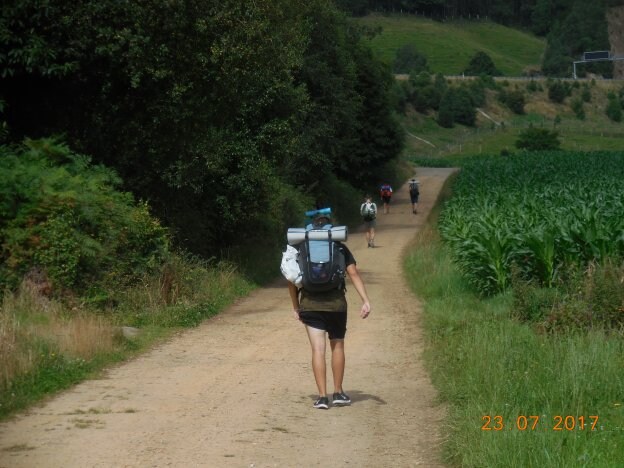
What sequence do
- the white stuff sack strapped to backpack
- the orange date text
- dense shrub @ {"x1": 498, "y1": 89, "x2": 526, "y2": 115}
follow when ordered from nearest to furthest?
the orange date text, the white stuff sack strapped to backpack, dense shrub @ {"x1": 498, "y1": 89, "x2": 526, "y2": 115}

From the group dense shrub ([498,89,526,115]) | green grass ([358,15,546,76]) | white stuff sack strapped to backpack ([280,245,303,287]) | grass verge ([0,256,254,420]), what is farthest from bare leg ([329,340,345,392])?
green grass ([358,15,546,76])

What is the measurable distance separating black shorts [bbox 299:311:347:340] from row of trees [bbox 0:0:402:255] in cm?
1016

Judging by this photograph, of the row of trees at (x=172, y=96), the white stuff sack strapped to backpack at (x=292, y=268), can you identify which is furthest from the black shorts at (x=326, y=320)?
the row of trees at (x=172, y=96)

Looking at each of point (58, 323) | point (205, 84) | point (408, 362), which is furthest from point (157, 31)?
point (408, 362)

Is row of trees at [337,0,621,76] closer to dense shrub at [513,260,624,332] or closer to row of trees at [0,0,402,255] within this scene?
row of trees at [0,0,402,255]

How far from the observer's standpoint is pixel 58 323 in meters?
13.9

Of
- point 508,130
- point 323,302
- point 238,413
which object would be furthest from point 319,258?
point 508,130

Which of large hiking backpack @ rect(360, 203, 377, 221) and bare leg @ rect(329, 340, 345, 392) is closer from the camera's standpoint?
bare leg @ rect(329, 340, 345, 392)

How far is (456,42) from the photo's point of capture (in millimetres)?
173625

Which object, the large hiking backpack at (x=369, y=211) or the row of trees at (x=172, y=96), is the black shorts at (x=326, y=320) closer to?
the row of trees at (x=172, y=96)

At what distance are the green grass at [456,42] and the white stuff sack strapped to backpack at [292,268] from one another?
14621cm

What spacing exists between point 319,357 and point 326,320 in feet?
1.27

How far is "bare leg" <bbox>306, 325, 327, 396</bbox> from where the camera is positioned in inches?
414

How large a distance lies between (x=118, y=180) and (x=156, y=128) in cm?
326
